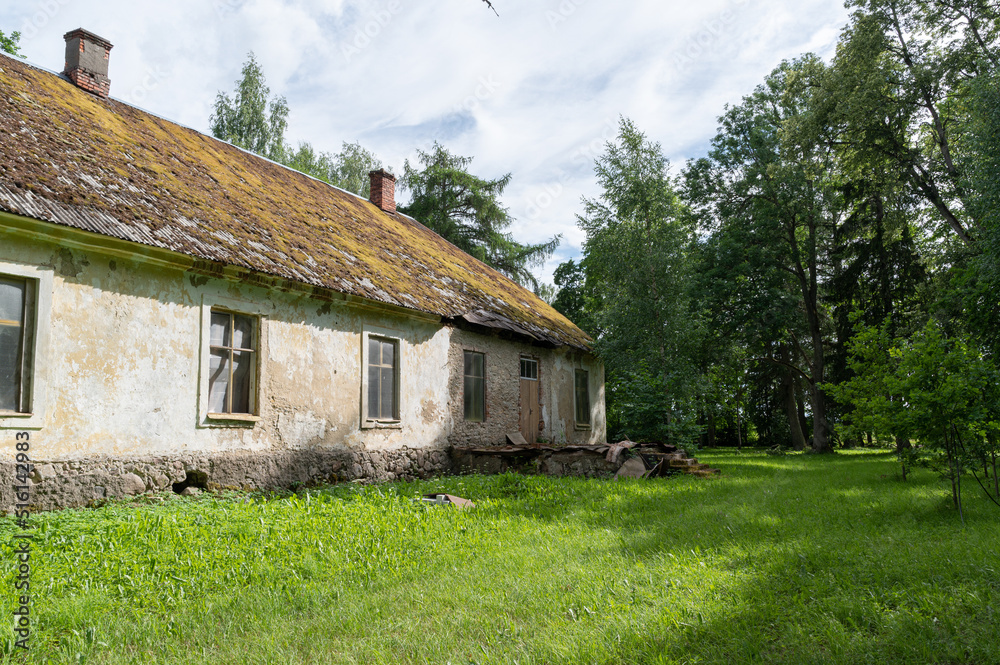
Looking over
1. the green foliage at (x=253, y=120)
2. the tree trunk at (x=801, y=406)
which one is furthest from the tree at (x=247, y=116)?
the tree trunk at (x=801, y=406)

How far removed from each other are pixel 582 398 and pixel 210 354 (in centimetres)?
1227

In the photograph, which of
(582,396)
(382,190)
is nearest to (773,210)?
(582,396)

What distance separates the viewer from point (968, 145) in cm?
1243

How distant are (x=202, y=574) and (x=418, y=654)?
2261mm

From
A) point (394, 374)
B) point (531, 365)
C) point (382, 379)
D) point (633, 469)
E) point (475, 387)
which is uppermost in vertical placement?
point (531, 365)

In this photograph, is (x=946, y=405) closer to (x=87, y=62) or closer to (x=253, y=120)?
(x=87, y=62)

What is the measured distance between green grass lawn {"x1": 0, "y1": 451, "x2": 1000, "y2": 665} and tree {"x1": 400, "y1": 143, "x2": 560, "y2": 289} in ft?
80.8

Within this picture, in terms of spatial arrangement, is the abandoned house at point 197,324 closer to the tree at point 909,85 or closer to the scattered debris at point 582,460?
the scattered debris at point 582,460

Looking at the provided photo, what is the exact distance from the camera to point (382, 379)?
11.8m

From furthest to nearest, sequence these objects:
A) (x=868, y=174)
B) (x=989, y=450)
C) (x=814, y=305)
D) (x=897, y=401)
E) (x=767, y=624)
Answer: (x=814, y=305) → (x=868, y=174) → (x=897, y=401) → (x=989, y=450) → (x=767, y=624)

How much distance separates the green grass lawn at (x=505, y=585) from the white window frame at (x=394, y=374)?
380cm

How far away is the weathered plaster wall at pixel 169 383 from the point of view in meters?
7.21

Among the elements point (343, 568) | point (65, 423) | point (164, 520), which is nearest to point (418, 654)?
point (343, 568)

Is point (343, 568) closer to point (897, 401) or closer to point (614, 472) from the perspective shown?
point (897, 401)
